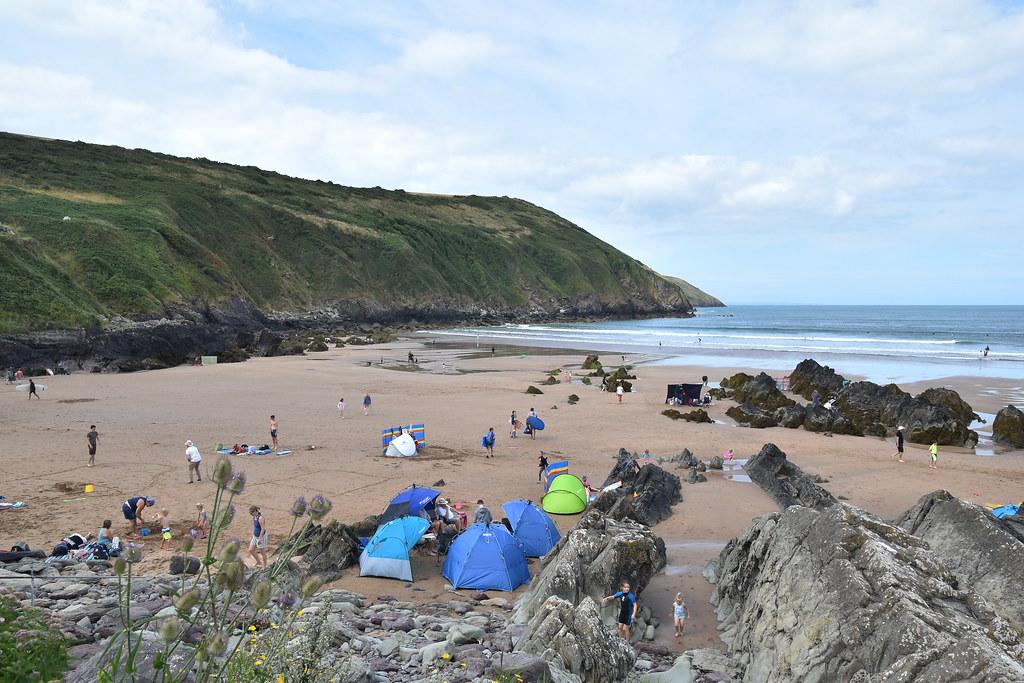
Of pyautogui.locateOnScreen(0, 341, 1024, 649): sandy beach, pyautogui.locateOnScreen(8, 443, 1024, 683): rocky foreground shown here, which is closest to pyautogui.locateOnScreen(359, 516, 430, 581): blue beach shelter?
pyautogui.locateOnScreen(0, 341, 1024, 649): sandy beach

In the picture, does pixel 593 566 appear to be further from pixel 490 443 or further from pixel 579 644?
pixel 490 443

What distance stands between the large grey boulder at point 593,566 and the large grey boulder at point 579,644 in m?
1.70

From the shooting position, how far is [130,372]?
3925 centimetres

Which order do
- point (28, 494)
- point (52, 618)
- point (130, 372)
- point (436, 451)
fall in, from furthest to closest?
point (130, 372) < point (436, 451) < point (28, 494) < point (52, 618)

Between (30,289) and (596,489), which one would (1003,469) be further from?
(30,289)

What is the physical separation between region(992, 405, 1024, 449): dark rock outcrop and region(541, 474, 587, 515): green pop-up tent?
18.1m

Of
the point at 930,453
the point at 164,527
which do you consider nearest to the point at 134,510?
the point at 164,527

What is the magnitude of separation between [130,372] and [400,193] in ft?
409

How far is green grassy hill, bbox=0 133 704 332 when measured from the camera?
54000mm

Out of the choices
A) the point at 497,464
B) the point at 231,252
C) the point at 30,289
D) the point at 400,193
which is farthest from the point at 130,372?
the point at 400,193

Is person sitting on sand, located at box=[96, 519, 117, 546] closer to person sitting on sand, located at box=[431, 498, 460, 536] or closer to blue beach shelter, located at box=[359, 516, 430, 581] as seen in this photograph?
blue beach shelter, located at box=[359, 516, 430, 581]

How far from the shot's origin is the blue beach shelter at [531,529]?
43.3ft

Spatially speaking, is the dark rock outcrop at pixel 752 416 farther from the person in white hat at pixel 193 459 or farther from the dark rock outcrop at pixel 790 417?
the person in white hat at pixel 193 459

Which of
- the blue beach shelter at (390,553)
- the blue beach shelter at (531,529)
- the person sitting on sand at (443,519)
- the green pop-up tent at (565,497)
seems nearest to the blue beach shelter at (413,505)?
the person sitting on sand at (443,519)
